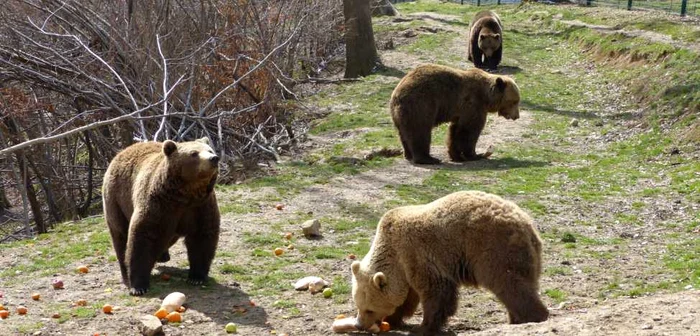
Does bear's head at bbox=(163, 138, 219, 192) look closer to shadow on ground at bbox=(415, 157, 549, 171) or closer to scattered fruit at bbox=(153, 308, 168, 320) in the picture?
scattered fruit at bbox=(153, 308, 168, 320)

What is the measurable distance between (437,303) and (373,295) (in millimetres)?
530

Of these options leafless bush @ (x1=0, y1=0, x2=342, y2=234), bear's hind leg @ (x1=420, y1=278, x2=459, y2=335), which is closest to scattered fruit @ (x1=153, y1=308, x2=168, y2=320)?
bear's hind leg @ (x1=420, y1=278, x2=459, y2=335)

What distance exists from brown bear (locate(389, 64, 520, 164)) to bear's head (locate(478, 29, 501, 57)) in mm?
9419

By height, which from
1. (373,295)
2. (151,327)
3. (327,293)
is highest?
(373,295)

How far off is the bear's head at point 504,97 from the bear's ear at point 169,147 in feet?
27.3

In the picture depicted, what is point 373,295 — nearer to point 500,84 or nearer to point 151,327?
point 151,327

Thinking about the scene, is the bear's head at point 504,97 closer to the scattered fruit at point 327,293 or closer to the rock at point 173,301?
the scattered fruit at point 327,293

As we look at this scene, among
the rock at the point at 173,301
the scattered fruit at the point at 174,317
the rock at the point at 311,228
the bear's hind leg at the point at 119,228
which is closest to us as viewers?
the scattered fruit at the point at 174,317

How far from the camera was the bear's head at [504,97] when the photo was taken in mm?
15594

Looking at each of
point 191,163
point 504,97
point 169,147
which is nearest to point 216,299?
point 191,163

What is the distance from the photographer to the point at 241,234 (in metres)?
11.0

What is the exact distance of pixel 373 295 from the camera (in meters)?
7.22

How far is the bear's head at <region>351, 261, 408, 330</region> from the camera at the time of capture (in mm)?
7188

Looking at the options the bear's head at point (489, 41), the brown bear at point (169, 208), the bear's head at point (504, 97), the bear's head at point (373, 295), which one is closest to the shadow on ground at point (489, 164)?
the bear's head at point (504, 97)
